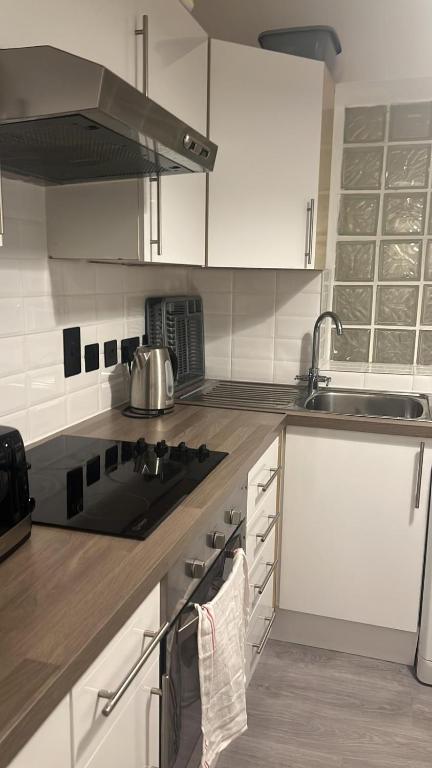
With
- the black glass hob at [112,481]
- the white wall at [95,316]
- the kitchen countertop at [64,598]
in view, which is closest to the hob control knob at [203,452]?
the black glass hob at [112,481]

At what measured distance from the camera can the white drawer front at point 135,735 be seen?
0.92 meters

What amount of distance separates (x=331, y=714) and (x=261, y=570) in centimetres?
49

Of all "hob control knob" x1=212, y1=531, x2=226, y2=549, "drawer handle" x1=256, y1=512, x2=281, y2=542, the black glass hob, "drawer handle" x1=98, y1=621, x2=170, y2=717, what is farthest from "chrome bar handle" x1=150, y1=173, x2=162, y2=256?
"drawer handle" x1=98, y1=621, x2=170, y2=717

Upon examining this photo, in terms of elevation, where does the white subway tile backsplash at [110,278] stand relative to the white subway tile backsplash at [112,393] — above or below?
above

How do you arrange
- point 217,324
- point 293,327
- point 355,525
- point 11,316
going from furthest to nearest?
1. point 217,324
2. point 293,327
3. point 355,525
4. point 11,316

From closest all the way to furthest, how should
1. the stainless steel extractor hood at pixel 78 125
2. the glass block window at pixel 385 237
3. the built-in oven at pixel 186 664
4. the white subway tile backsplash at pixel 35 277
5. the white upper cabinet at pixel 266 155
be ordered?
the stainless steel extractor hood at pixel 78 125
the built-in oven at pixel 186 664
the white subway tile backsplash at pixel 35 277
the white upper cabinet at pixel 266 155
the glass block window at pixel 385 237

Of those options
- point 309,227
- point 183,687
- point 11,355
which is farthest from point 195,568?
point 309,227

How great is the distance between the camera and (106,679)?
89 cm

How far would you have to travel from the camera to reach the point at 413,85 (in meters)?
2.32

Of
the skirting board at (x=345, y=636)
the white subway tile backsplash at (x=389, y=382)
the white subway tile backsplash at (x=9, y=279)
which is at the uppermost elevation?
the white subway tile backsplash at (x=9, y=279)

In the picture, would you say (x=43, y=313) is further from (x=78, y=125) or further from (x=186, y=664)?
(x=186, y=664)

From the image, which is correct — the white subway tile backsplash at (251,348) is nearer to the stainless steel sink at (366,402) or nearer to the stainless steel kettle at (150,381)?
the stainless steel sink at (366,402)

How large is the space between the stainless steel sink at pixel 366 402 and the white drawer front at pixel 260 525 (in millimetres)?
505

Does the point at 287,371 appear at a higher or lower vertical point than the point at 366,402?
higher
